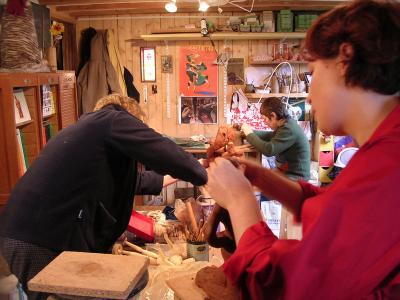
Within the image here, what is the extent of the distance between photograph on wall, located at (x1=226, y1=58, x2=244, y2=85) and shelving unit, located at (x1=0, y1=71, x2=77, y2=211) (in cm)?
182

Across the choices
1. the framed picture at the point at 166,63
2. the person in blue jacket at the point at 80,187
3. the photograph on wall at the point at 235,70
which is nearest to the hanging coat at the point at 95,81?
the framed picture at the point at 166,63

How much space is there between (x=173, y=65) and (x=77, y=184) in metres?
3.18

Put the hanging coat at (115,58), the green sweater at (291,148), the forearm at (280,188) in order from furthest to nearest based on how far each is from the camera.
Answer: the hanging coat at (115,58), the green sweater at (291,148), the forearm at (280,188)

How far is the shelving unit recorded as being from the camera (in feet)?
7.21

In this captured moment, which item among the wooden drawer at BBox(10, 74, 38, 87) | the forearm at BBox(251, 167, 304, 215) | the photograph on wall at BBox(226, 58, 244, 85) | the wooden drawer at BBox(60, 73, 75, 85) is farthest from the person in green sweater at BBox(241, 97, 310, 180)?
the forearm at BBox(251, 167, 304, 215)

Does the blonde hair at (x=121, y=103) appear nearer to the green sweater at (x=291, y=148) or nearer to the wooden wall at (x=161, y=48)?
the green sweater at (x=291, y=148)

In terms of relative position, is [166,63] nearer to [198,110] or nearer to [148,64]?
[148,64]

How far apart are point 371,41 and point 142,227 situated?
155 cm

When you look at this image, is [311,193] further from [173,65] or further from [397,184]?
[173,65]

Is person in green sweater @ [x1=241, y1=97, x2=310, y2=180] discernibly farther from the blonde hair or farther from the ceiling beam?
the blonde hair

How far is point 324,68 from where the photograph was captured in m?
0.78

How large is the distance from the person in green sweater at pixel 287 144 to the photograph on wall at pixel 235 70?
114cm

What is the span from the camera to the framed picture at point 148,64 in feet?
15.0

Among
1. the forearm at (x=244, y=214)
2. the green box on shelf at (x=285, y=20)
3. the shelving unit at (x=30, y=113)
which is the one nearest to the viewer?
the forearm at (x=244, y=214)
